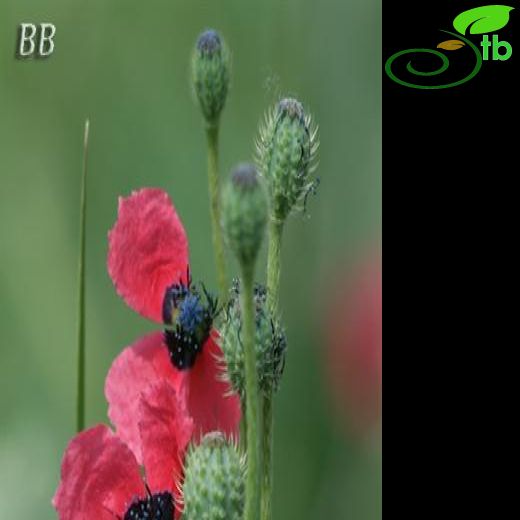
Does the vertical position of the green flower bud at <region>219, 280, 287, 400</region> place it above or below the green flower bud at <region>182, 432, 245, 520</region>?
above

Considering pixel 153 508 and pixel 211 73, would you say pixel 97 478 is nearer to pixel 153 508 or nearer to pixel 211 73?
pixel 153 508

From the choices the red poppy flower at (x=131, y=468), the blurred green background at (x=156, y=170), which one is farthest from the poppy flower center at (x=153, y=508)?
the blurred green background at (x=156, y=170)

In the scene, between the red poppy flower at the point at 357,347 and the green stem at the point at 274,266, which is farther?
the red poppy flower at the point at 357,347

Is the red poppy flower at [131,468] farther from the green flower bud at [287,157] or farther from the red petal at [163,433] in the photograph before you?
the green flower bud at [287,157]
